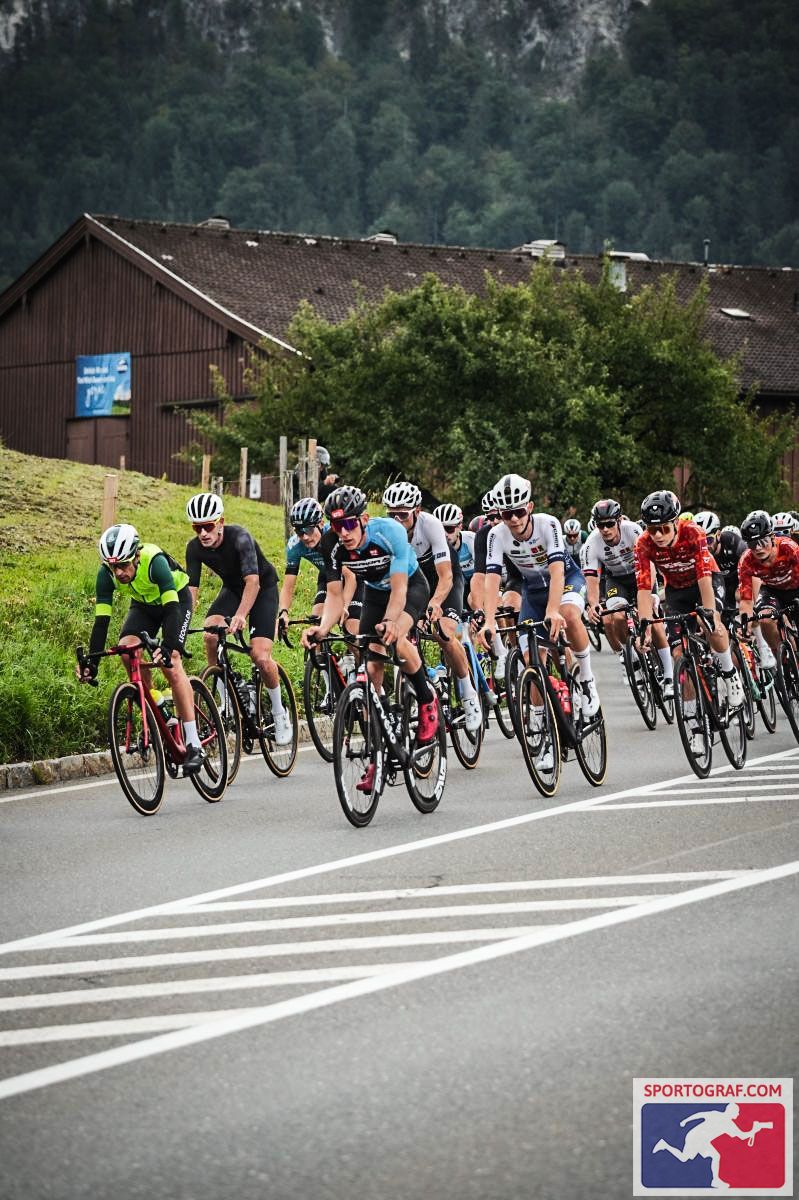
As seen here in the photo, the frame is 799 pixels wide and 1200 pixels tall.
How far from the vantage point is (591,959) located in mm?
7223

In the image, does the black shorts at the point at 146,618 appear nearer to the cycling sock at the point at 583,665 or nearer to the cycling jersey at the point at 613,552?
the cycling sock at the point at 583,665

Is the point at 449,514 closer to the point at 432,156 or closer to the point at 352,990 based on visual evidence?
→ the point at 352,990

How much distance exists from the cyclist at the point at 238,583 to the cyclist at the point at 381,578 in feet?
3.34

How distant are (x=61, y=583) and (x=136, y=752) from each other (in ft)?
32.8

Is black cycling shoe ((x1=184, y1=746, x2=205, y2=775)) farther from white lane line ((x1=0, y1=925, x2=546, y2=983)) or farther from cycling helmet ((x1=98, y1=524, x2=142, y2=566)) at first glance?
white lane line ((x1=0, y1=925, x2=546, y2=983))

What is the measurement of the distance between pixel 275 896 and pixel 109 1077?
304 centimetres

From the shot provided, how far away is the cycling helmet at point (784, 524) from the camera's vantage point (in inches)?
683

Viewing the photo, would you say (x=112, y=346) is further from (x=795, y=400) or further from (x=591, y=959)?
(x=591, y=959)

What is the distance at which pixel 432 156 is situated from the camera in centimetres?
16650

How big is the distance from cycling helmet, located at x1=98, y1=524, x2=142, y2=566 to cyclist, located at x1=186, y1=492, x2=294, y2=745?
90 centimetres

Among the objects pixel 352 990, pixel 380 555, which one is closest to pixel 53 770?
pixel 380 555

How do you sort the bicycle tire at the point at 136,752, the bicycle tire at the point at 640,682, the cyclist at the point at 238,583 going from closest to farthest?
the bicycle tire at the point at 136,752, the cyclist at the point at 238,583, the bicycle tire at the point at 640,682

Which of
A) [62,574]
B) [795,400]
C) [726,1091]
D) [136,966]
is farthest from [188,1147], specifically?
[795,400]

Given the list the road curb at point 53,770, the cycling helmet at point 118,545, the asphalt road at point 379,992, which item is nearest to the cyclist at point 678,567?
the asphalt road at point 379,992
